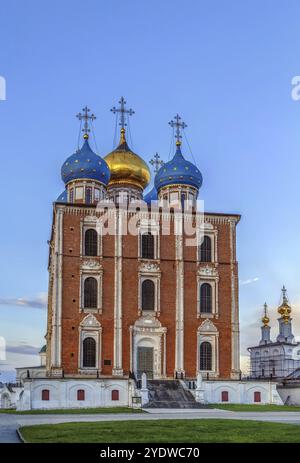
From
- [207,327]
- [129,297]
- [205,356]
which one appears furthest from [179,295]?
[205,356]

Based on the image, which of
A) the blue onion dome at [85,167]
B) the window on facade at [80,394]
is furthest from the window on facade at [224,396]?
the blue onion dome at [85,167]

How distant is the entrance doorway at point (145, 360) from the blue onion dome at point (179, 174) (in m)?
13.7

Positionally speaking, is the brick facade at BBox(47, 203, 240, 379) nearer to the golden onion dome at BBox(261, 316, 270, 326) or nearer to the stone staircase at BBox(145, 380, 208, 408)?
the stone staircase at BBox(145, 380, 208, 408)

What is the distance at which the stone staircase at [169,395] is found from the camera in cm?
3719

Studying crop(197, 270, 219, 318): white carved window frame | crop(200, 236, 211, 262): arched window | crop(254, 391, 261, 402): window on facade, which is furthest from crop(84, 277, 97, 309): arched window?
crop(254, 391, 261, 402): window on facade

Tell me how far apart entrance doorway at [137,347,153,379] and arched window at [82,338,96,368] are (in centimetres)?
299

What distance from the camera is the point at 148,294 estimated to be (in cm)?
4547

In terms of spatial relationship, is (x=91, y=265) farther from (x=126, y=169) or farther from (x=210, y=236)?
(x=126, y=169)

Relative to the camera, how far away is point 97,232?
45.4 meters

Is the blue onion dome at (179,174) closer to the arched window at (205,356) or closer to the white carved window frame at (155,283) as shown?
the white carved window frame at (155,283)

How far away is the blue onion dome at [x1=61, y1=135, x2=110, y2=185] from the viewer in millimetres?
50438

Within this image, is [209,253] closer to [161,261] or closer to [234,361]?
[161,261]

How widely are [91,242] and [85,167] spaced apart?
7662 millimetres

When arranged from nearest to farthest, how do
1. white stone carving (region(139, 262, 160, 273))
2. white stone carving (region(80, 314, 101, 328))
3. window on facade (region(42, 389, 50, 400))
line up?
1. window on facade (region(42, 389, 50, 400))
2. white stone carving (region(80, 314, 101, 328))
3. white stone carving (region(139, 262, 160, 273))
